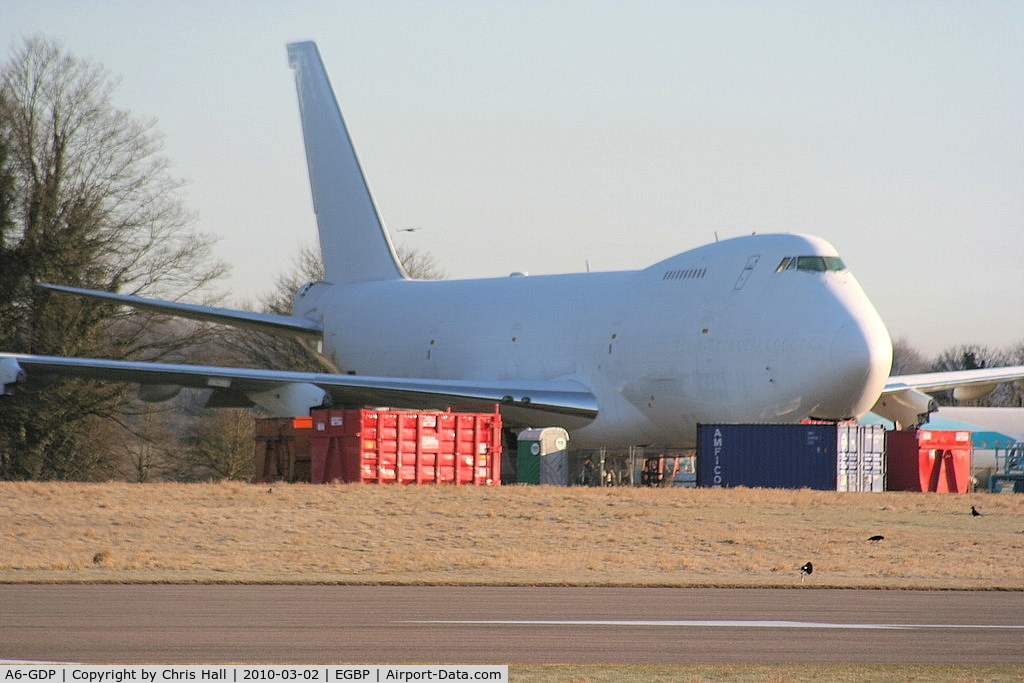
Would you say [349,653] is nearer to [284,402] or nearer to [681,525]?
[681,525]

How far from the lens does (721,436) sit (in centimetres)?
3481

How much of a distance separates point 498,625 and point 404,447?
66.6 feet

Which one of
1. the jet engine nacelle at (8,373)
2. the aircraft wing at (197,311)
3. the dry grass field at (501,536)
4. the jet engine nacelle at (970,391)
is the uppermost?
the aircraft wing at (197,311)

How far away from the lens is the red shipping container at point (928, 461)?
1425 inches

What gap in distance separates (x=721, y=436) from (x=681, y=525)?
30.4 ft

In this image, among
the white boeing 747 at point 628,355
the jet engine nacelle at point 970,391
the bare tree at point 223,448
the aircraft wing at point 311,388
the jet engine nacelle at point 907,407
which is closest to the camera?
the white boeing 747 at point 628,355

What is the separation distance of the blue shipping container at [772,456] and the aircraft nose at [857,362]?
3.11ft

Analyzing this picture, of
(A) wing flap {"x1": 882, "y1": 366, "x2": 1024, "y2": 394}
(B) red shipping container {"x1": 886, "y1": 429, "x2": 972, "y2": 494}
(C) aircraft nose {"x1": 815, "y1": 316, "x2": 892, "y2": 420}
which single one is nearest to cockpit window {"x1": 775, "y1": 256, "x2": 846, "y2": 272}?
(C) aircraft nose {"x1": 815, "y1": 316, "x2": 892, "y2": 420}

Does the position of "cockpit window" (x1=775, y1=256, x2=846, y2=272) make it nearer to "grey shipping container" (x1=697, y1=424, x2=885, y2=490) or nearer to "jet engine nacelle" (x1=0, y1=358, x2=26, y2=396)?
"grey shipping container" (x1=697, y1=424, x2=885, y2=490)

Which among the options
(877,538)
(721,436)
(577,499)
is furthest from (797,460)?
(877,538)

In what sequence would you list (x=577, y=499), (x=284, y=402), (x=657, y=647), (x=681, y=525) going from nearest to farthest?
(x=657, y=647), (x=681, y=525), (x=577, y=499), (x=284, y=402)

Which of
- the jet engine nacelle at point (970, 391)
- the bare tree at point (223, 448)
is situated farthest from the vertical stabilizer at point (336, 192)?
the jet engine nacelle at point (970, 391)

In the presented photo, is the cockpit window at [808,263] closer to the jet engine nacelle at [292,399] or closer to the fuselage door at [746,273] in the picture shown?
the fuselage door at [746,273]

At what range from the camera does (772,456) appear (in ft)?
112
